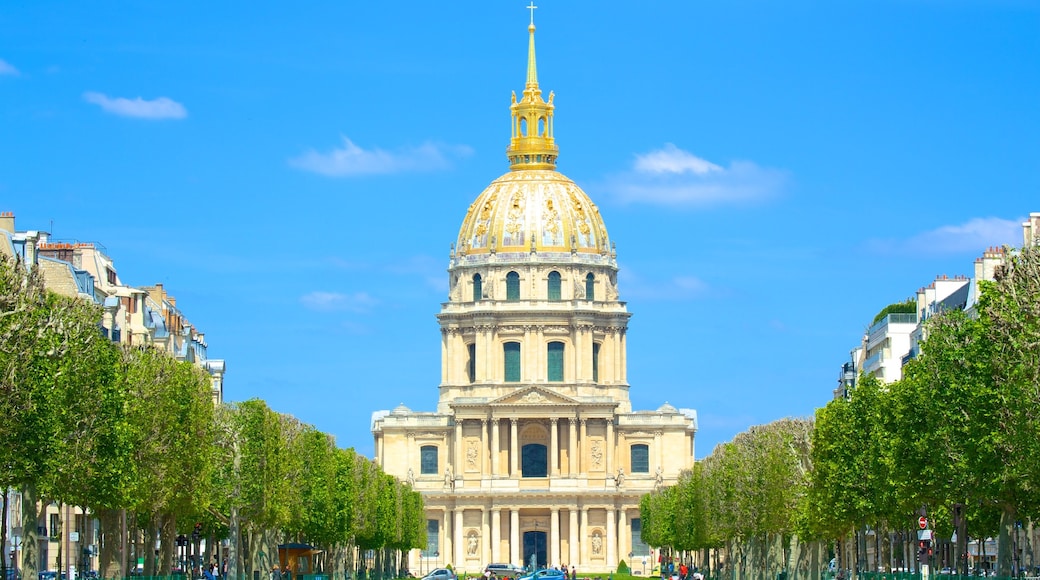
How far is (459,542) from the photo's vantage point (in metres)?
190

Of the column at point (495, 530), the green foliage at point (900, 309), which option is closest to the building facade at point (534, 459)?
the column at point (495, 530)

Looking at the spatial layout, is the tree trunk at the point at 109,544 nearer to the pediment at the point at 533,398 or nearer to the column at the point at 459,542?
the column at the point at 459,542

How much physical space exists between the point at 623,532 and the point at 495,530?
11.1 m

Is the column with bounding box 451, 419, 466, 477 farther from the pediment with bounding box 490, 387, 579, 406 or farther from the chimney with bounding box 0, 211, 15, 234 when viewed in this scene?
the chimney with bounding box 0, 211, 15, 234

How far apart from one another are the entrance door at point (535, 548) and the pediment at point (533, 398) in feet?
38.3

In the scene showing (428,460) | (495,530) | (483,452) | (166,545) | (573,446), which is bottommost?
(166,545)

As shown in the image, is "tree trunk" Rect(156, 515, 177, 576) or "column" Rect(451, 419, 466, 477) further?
"column" Rect(451, 419, 466, 477)

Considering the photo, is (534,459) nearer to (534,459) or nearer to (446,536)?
(534,459)

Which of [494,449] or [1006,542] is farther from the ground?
[494,449]

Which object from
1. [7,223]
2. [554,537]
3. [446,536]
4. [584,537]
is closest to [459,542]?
[446,536]

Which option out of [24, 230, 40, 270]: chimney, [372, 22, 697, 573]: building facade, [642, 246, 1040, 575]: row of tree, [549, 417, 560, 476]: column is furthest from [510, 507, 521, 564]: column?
[24, 230, 40, 270]: chimney

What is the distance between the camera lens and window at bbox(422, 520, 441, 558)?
191 m

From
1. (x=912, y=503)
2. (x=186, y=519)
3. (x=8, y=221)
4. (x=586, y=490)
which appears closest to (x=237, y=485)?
(x=186, y=519)

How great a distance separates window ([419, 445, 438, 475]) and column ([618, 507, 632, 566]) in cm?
1727
